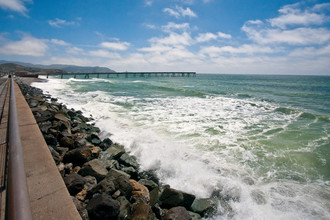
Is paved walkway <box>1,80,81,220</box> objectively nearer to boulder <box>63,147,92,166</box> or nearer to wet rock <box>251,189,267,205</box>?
boulder <box>63,147,92,166</box>

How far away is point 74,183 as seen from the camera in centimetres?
331

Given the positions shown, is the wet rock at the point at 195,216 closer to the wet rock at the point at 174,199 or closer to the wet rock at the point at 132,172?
the wet rock at the point at 174,199

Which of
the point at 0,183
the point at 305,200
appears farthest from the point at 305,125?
the point at 0,183

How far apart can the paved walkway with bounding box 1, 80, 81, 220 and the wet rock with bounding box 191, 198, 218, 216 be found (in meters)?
2.42

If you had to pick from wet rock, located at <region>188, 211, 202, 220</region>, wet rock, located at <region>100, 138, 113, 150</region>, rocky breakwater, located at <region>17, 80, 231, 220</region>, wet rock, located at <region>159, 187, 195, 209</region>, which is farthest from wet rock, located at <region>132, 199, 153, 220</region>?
wet rock, located at <region>100, 138, 113, 150</region>

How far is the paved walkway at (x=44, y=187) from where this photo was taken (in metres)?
2.07

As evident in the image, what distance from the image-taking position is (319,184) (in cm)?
478

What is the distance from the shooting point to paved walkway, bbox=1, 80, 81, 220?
2072mm

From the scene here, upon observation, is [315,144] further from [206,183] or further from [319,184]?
[206,183]

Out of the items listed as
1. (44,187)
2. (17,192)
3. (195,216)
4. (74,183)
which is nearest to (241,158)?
(195,216)

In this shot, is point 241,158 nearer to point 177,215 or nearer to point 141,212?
point 177,215

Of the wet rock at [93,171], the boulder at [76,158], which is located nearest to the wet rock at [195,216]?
the wet rock at [93,171]

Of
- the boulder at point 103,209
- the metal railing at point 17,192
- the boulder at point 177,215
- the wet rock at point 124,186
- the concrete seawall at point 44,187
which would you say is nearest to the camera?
the metal railing at point 17,192

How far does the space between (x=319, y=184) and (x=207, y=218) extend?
3.60 meters
